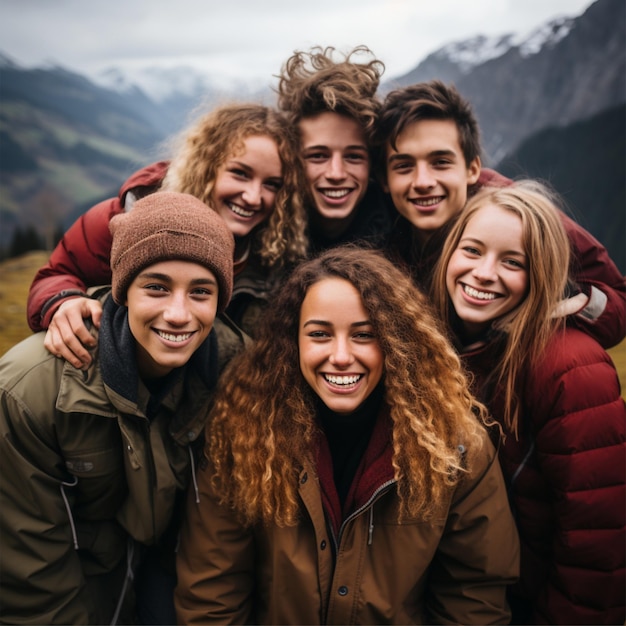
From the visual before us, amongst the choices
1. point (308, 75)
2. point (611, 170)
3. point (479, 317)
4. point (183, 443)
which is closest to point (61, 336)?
point (183, 443)

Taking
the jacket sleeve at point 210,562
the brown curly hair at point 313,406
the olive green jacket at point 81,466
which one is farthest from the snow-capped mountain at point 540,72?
the jacket sleeve at point 210,562

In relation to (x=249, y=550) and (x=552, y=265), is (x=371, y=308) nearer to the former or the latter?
(x=552, y=265)

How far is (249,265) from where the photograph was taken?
4.02m

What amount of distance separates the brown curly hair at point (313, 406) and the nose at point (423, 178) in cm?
88

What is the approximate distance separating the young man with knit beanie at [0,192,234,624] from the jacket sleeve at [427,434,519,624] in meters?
1.68

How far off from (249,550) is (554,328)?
2402mm

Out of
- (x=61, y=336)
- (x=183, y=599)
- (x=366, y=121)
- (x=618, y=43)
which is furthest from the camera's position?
(x=618, y=43)

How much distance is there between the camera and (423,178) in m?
3.73

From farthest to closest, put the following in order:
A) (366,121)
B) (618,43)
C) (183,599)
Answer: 1. (618,43)
2. (366,121)
3. (183,599)

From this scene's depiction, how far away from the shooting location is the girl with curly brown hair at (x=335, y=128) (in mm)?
3992

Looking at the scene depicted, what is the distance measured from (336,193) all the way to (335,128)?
0.52m

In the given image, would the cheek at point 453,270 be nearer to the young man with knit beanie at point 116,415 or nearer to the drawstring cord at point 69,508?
the young man with knit beanie at point 116,415

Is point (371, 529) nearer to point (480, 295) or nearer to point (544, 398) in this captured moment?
point (544, 398)

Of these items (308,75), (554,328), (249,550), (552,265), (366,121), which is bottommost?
(249,550)
